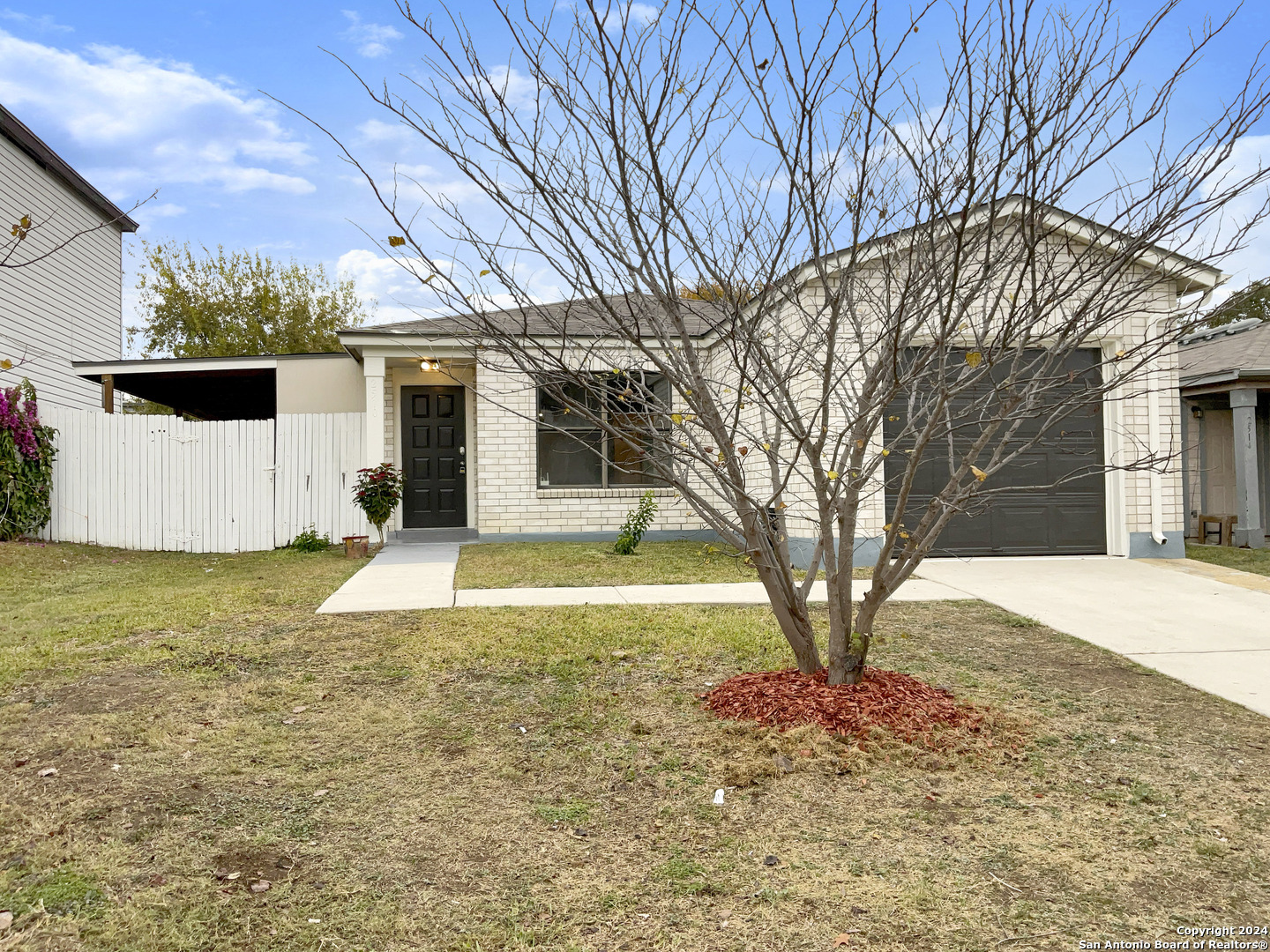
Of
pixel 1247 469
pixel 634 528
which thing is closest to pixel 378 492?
pixel 634 528

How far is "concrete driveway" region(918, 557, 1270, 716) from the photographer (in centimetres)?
489

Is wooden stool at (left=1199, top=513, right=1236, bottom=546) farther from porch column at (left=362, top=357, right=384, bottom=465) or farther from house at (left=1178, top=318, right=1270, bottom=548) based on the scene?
porch column at (left=362, top=357, right=384, bottom=465)

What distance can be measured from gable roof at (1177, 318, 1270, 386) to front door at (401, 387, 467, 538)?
9.68 metres

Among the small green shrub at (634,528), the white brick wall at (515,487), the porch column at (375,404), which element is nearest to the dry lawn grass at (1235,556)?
the white brick wall at (515,487)

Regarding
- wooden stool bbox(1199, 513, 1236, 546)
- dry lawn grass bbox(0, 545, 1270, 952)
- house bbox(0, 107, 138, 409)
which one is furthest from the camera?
house bbox(0, 107, 138, 409)

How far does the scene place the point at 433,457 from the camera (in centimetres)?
1301

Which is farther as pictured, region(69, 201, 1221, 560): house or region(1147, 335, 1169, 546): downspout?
region(69, 201, 1221, 560): house

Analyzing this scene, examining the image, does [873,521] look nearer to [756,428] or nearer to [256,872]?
[756,428]

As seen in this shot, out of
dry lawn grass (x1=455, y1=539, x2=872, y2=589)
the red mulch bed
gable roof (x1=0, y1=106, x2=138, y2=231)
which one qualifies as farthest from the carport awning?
the red mulch bed

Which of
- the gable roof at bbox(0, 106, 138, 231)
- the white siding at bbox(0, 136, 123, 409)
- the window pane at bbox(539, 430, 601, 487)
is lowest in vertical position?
the window pane at bbox(539, 430, 601, 487)

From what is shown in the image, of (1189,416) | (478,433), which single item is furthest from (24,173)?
(1189,416)

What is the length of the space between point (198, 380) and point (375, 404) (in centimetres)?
450

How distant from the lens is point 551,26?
3439 millimetres

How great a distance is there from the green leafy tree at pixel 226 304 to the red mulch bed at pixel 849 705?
26736mm
